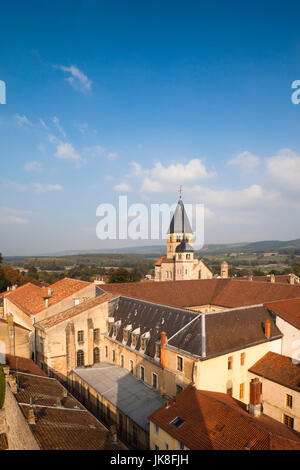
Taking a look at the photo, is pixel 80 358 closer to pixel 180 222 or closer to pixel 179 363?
pixel 179 363

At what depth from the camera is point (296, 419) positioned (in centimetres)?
2377

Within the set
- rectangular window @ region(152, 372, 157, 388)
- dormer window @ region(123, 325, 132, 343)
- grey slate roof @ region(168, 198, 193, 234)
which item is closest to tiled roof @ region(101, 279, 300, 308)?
dormer window @ region(123, 325, 132, 343)

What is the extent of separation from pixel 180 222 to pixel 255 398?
60093mm

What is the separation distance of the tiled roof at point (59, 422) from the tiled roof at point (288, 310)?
2150 centimetres

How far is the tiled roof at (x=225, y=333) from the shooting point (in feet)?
85.6

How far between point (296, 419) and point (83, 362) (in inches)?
935

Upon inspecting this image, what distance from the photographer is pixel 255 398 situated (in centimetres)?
2070

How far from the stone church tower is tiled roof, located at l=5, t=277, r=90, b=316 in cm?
2773

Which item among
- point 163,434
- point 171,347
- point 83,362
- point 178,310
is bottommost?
point 83,362

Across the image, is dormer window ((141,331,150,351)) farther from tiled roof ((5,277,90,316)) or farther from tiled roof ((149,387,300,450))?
tiled roof ((5,277,90,316))

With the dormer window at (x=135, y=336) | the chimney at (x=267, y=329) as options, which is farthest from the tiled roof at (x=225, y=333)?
the dormer window at (x=135, y=336)

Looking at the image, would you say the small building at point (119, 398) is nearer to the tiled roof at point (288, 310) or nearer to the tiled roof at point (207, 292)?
the tiled roof at point (207, 292)
